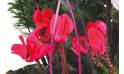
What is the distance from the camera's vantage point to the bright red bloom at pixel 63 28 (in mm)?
707

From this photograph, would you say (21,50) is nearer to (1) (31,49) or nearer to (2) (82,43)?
(1) (31,49)

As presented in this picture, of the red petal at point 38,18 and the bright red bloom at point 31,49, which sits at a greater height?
the red petal at point 38,18

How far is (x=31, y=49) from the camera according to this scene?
30.2 inches

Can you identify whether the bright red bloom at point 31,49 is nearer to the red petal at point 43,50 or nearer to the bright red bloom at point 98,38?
the red petal at point 43,50

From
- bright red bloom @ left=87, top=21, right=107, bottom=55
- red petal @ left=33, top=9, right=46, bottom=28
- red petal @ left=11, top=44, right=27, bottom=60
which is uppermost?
red petal @ left=33, top=9, right=46, bottom=28

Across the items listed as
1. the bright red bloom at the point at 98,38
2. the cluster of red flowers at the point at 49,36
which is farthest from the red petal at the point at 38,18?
the bright red bloom at the point at 98,38

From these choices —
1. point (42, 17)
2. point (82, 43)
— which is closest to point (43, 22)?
point (42, 17)

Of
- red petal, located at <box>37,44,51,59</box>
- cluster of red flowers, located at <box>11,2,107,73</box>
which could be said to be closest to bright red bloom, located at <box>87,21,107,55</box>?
cluster of red flowers, located at <box>11,2,107,73</box>

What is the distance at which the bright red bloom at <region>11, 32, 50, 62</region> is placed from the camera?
76cm

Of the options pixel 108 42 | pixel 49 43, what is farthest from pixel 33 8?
pixel 108 42

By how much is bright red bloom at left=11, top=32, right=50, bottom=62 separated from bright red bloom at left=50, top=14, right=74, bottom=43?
5 centimetres

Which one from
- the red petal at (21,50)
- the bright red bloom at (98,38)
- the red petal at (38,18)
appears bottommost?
the red petal at (21,50)

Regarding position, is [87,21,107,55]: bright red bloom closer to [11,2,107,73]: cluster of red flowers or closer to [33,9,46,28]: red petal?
[11,2,107,73]: cluster of red flowers
